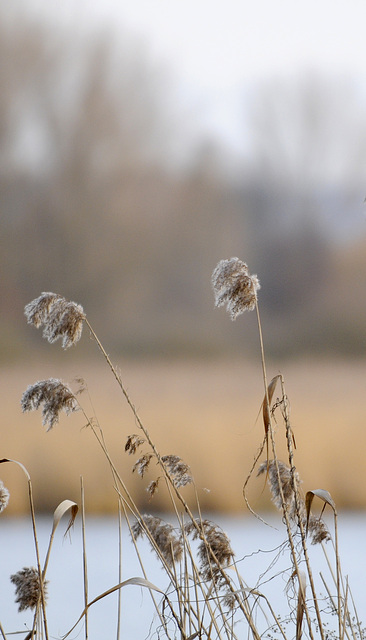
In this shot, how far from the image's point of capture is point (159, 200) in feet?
8.00

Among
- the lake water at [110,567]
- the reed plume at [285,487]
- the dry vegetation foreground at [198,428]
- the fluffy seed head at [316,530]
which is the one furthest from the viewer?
the dry vegetation foreground at [198,428]

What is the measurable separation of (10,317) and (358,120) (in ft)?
4.69

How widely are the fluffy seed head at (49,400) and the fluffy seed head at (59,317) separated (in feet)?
0.20

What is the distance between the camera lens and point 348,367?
7.97 feet

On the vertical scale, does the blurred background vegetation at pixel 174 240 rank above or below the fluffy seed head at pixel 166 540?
above

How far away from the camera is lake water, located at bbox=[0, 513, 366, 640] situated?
1960 millimetres

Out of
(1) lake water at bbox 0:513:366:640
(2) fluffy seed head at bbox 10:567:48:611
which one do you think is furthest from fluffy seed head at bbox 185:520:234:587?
(1) lake water at bbox 0:513:366:640

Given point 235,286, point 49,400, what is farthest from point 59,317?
point 235,286

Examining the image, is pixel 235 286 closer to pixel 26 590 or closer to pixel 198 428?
pixel 26 590

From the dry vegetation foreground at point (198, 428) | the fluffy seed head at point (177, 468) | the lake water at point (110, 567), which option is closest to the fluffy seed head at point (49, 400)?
the fluffy seed head at point (177, 468)

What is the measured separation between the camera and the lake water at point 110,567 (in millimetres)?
1960

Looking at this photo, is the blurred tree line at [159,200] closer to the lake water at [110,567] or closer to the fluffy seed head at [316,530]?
the lake water at [110,567]

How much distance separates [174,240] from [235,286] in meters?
1.54

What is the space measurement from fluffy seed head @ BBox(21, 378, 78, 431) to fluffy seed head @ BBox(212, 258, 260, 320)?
0.24m
